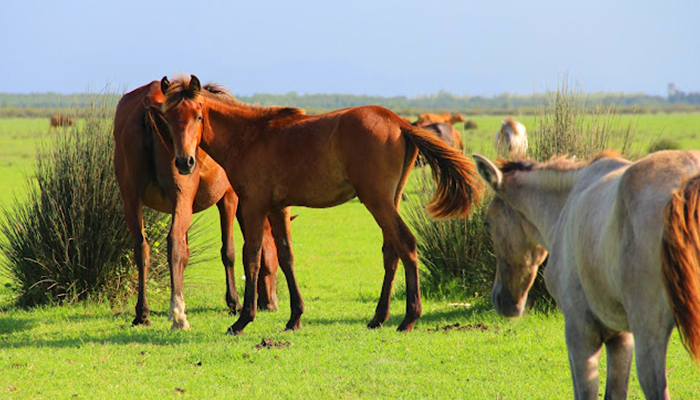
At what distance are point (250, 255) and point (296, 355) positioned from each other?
127 cm

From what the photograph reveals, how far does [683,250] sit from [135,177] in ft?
19.4

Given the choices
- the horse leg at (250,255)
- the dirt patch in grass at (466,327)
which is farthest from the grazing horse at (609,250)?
the horse leg at (250,255)

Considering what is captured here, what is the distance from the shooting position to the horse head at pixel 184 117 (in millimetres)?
6734

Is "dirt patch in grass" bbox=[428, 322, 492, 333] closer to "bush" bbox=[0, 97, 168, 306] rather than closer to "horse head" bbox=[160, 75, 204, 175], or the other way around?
"horse head" bbox=[160, 75, 204, 175]

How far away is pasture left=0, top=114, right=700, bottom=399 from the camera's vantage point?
5.39 metres

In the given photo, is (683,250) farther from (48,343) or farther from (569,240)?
(48,343)

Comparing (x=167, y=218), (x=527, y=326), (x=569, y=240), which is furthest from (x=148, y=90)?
(x=569, y=240)

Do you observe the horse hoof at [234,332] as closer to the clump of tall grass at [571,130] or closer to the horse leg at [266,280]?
the horse leg at [266,280]

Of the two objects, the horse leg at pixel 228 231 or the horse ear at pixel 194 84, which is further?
the horse leg at pixel 228 231

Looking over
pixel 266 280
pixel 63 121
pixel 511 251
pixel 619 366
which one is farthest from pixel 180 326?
pixel 619 366

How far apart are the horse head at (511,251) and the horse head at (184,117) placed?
10.7ft

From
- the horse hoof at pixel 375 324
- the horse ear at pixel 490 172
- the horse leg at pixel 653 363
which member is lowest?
the horse hoof at pixel 375 324

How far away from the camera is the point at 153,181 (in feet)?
25.8

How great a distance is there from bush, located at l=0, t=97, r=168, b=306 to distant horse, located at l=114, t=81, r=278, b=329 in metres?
0.83
